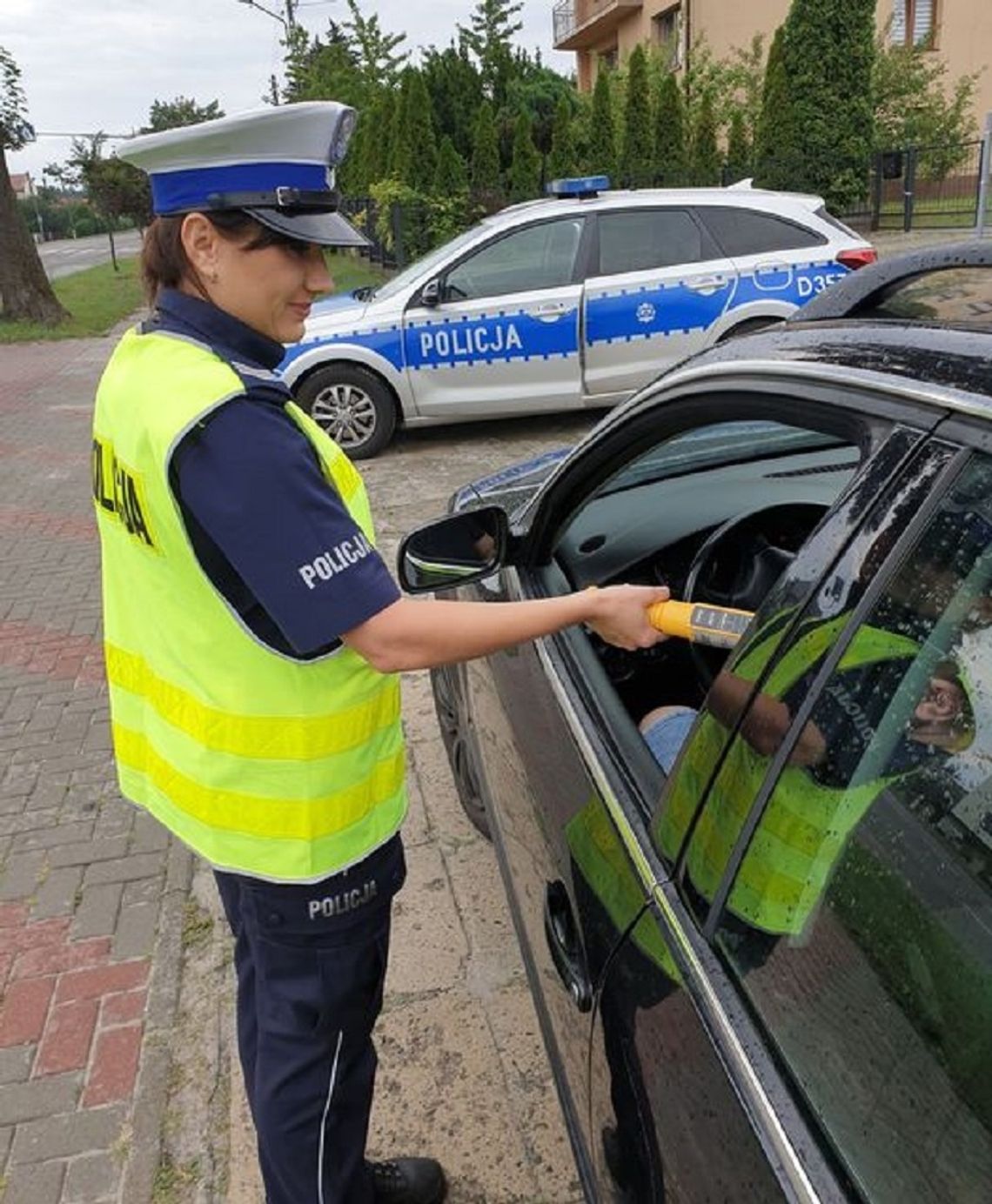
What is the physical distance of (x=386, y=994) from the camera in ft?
8.73

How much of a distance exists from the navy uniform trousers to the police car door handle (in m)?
5.93

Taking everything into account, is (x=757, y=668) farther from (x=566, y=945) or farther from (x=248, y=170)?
(x=248, y=170)

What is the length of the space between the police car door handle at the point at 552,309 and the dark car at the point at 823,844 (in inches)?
222

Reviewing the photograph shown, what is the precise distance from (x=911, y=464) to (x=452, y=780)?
2661 millimetres

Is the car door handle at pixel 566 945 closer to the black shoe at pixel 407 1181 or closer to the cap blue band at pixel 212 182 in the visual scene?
the black shoe at pixel 407 1181

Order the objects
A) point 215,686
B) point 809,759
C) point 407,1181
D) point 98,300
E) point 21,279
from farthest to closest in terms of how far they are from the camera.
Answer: point 98,300 → point 21,279 → point 407,1181 → point 215,686 → point 809,759

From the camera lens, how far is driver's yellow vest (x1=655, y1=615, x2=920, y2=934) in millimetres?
1081

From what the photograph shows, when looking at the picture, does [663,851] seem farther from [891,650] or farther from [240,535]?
[240,535]

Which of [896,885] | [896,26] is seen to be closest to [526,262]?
[896,885]

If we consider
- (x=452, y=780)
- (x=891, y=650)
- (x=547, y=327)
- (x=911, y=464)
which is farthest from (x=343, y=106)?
(x=547, y=327)

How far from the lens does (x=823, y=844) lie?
109 centimetres

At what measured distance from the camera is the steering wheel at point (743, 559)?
2.09 metres

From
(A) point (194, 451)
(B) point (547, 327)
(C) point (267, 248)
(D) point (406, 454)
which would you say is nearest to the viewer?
(A) point (194, 451)

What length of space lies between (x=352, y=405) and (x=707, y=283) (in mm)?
2628
